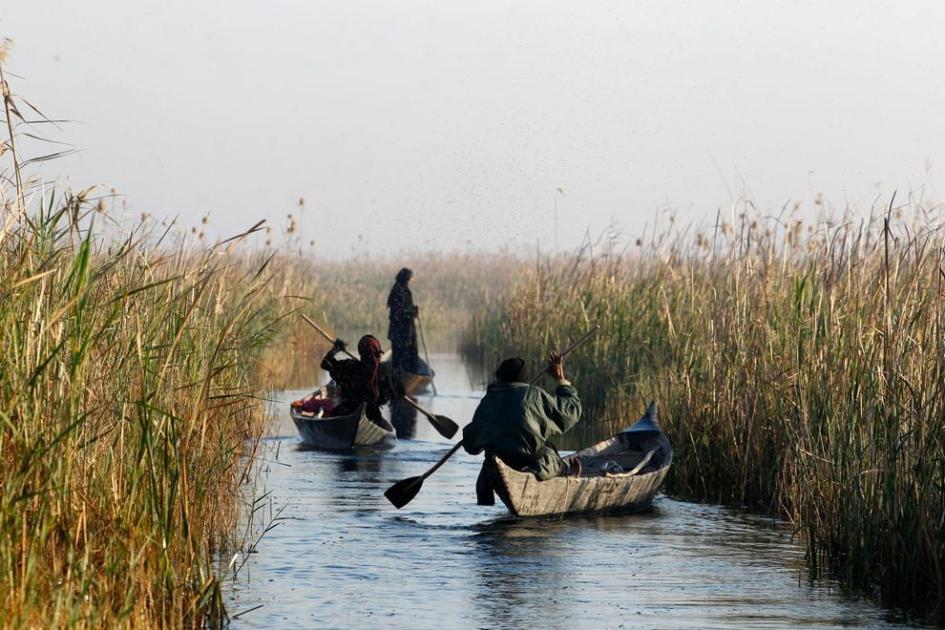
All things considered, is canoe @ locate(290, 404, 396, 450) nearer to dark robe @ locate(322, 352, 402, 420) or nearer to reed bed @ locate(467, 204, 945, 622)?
dark robe @ locate(322, 352, 402, 420)

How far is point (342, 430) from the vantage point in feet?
57.5

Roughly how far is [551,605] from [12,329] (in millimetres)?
3975

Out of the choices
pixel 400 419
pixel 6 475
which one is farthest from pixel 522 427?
pixel 400 419

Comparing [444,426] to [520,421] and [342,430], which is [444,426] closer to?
[342,430]

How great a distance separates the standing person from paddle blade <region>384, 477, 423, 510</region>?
11.1 meters

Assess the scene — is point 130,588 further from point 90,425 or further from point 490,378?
point 490,378

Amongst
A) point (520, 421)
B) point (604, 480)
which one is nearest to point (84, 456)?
point (520, 421)

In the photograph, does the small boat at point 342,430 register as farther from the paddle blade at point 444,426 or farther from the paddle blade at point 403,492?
the paddle blade at point 403,492

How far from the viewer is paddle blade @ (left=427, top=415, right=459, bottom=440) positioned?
1699 centimetres

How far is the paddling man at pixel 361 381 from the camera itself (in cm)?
1697

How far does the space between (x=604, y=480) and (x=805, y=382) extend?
7.91 feet

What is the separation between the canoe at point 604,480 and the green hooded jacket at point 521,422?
0.58 ft

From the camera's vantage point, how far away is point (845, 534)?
9227mm

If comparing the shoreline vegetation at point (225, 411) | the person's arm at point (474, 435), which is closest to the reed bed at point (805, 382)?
the shoreline vegetation at point (225, 411)
